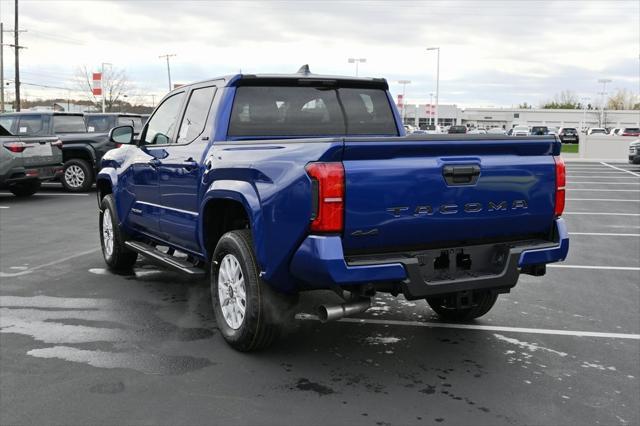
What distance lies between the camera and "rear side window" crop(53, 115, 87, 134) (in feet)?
51.7

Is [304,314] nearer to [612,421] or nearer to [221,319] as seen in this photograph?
[221,319]

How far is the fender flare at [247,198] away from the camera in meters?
4.08

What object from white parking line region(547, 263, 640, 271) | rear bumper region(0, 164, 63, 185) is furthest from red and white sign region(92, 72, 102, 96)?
white parking line region(547, 263, 640, 271)

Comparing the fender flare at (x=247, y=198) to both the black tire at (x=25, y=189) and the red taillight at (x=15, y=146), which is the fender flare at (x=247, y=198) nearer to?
the red taillight at (x=15, y=146)

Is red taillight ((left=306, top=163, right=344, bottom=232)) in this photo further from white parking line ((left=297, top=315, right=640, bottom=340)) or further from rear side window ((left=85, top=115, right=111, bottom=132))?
rear side window ((left=85, top=115, right=111, bottom=132))

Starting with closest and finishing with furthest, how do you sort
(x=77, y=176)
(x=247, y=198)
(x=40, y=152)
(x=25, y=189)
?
(x=247, y=198) < (x=40, y=152) < (x=25, y=189) < (x=77, y=176)

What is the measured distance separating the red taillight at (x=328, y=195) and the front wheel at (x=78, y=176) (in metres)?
13.4

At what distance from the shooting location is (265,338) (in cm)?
440

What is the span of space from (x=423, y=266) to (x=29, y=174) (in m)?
11.7

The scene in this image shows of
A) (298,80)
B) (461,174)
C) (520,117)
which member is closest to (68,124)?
(298,80)

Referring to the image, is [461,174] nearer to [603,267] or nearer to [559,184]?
[559,184]

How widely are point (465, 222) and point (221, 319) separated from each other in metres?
1.96

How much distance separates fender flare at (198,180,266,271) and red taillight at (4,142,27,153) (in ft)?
33.4

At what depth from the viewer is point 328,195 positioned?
11.9ft
